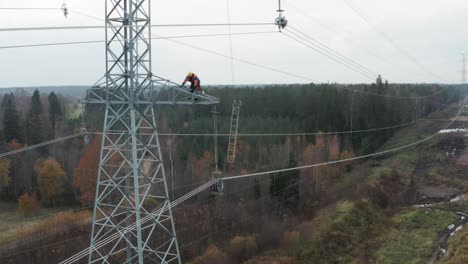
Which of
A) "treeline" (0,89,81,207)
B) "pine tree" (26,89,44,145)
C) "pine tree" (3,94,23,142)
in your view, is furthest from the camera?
"pine tree" (3,94,23,142)

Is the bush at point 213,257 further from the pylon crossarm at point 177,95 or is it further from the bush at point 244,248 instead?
the pylon crossarm at point 177,95

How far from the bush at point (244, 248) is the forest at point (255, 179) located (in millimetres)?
47

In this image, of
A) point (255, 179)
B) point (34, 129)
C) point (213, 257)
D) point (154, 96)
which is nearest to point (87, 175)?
point (34, 129)

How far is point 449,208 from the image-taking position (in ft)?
87.0

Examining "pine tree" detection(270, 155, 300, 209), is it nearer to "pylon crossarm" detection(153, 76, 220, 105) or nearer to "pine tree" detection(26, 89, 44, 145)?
"pylon crossarm" detection(153, 76, 220, 105)

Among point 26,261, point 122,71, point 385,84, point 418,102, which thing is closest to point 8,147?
point 26,261

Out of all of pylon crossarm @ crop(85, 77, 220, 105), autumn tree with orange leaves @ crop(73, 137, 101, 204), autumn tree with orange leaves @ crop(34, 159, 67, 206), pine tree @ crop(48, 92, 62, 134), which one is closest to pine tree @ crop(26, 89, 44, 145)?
pine tree @ crop(48, 92, 62, 134)

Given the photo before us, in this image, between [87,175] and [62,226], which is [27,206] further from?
[62,226]

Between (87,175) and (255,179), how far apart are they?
1433 centimetres

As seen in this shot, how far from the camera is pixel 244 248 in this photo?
20531 millimetres

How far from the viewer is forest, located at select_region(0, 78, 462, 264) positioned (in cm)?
2148

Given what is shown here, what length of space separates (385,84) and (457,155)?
38.3 ft

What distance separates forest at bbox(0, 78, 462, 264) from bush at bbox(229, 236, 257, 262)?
1.9 inches

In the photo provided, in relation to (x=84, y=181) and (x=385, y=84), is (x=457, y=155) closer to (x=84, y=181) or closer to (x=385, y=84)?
(x=385, y=84)
